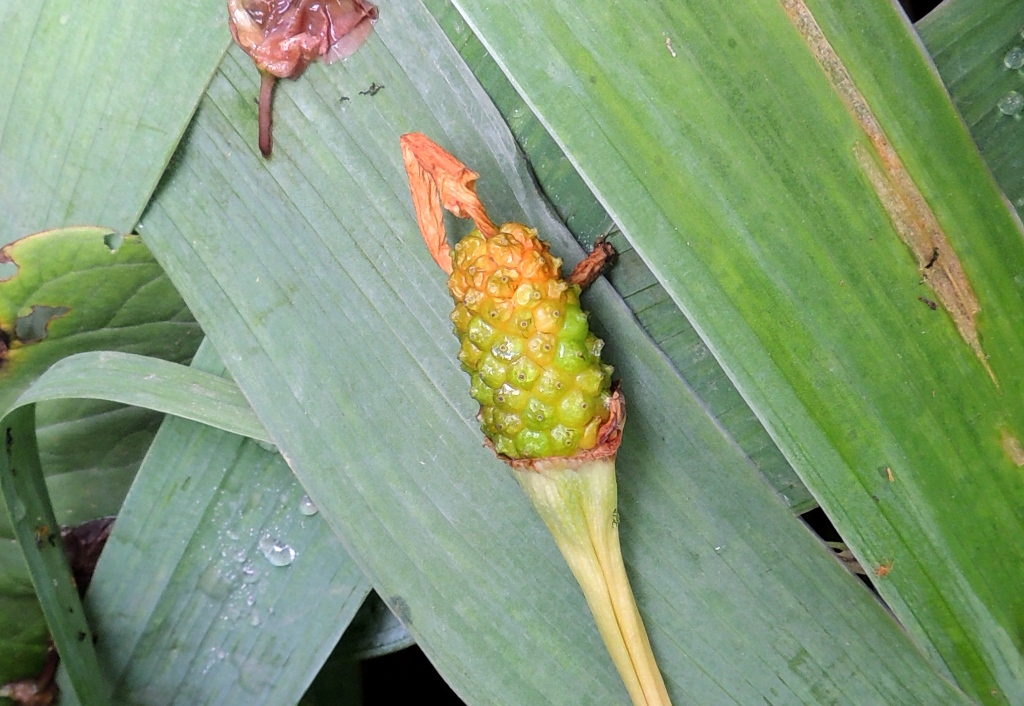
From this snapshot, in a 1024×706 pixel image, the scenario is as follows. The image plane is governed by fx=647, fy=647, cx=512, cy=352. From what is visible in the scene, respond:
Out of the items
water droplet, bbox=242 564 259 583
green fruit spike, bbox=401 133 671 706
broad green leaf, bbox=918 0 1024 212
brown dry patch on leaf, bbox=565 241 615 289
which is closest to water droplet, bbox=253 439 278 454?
water droplet, bbox=242 564 259 583

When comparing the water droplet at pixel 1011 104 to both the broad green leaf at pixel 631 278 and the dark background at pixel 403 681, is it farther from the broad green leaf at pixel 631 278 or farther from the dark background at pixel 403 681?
the dark background at pixel 403 681

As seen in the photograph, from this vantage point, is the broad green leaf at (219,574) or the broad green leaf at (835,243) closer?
the broad green leaf at (835,243)

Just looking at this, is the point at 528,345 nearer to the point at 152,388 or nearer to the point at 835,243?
the point at 835,243

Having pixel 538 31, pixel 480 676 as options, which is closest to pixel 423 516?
pixel 480 676

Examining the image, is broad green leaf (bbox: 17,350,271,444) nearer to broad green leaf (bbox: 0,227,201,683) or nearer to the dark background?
broad green leaf (bbox: 0,227,201,683)

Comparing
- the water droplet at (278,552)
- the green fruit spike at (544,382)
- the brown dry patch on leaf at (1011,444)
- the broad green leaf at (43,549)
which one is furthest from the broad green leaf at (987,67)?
the broad green leaf at (43,549)

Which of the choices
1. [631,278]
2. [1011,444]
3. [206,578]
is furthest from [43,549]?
[1011,444]

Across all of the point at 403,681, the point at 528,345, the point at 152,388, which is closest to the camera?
the point at 528,345

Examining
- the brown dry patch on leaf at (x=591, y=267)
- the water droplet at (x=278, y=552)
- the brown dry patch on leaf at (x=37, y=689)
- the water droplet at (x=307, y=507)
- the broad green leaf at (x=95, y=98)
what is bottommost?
the water droplet at (x=278, y=552)
